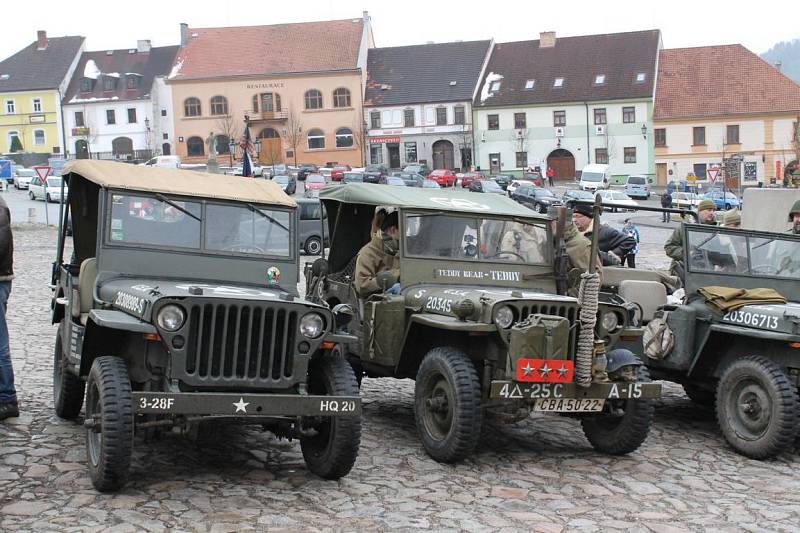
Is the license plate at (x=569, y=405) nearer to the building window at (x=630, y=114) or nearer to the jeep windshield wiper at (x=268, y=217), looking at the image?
the jeep windshield wiper at (x=268, y=217)

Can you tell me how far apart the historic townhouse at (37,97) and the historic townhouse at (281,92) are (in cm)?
930

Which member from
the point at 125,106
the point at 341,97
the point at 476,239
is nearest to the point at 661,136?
the point at 341,97

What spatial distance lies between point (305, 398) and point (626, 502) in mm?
2131

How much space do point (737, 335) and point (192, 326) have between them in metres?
4.36

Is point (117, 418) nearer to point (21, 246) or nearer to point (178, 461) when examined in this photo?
point (178, 461)

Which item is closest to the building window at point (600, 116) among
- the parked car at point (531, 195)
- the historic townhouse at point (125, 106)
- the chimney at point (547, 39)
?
the chimney at point (547, 39)

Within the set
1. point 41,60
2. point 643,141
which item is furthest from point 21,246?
point 41,60

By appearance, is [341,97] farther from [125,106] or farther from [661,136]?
[661,136]

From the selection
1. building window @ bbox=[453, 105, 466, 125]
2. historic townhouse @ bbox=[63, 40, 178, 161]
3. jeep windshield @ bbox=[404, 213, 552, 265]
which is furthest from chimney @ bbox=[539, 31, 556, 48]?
jeep windshield @ bbox=[404, 213, 552, 265]

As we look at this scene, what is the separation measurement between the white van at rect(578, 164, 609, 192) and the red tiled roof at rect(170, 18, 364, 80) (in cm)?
2199

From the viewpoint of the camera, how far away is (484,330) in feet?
25.6

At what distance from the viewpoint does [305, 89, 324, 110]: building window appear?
7744 centimetres

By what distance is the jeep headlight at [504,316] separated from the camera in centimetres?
785

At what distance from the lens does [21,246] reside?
30969mm
